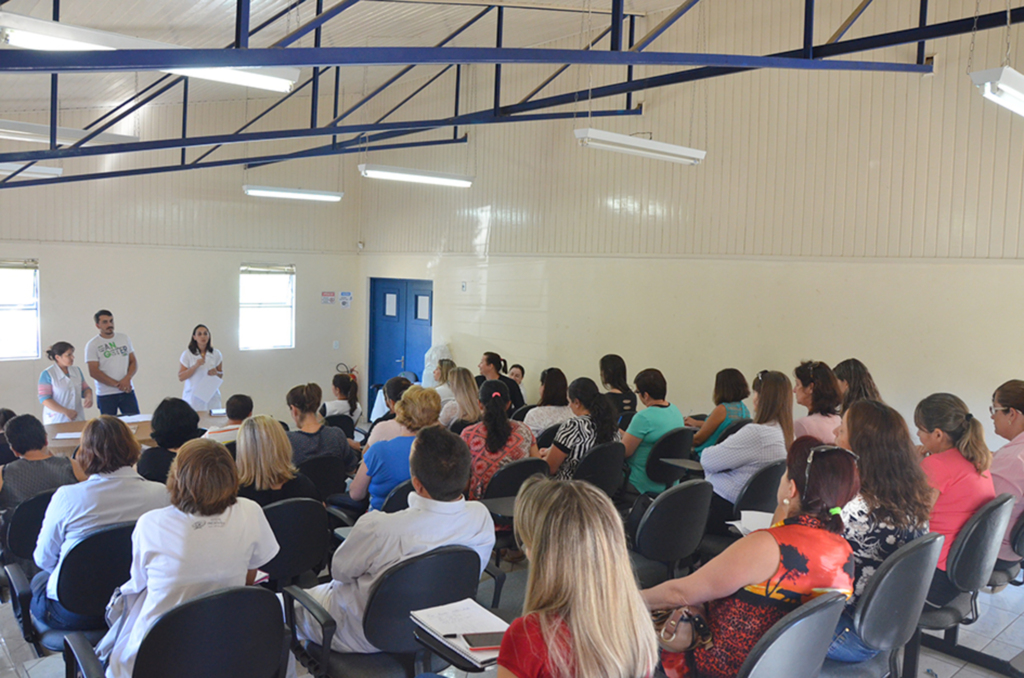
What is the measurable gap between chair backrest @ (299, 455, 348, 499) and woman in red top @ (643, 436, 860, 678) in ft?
7.85

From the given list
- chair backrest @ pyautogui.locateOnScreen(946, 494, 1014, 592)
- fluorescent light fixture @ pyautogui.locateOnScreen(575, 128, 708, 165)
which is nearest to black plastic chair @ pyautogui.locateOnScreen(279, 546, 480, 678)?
chair backrest @ pyautogui.locateOnScreen(946, 494, 1014, 592)

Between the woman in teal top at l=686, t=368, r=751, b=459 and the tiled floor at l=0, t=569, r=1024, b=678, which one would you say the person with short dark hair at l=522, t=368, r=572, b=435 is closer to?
the woman in teal top at l=686, t=368, r=751, b=459

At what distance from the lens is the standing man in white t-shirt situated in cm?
677

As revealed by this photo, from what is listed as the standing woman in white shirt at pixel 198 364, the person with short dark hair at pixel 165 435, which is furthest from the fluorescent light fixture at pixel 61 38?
the standing woman in white shirt at pixel 198 364

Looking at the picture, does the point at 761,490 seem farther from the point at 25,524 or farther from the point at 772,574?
the point at 25,524

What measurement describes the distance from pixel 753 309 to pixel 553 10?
2.99 meters

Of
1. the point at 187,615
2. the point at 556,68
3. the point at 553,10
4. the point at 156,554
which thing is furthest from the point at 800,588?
the point at 556,68

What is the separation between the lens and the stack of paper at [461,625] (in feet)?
5.80

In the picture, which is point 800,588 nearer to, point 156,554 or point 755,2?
point 156,554

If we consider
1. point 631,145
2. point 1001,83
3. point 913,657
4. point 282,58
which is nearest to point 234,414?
point 282,58

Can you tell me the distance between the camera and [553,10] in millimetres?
6027

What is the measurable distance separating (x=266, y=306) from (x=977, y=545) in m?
8.66

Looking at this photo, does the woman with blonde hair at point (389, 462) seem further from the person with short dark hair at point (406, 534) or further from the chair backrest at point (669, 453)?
the chair backrest at point (669, 453)

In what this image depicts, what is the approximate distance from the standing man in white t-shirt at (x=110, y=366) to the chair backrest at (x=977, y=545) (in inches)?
267
